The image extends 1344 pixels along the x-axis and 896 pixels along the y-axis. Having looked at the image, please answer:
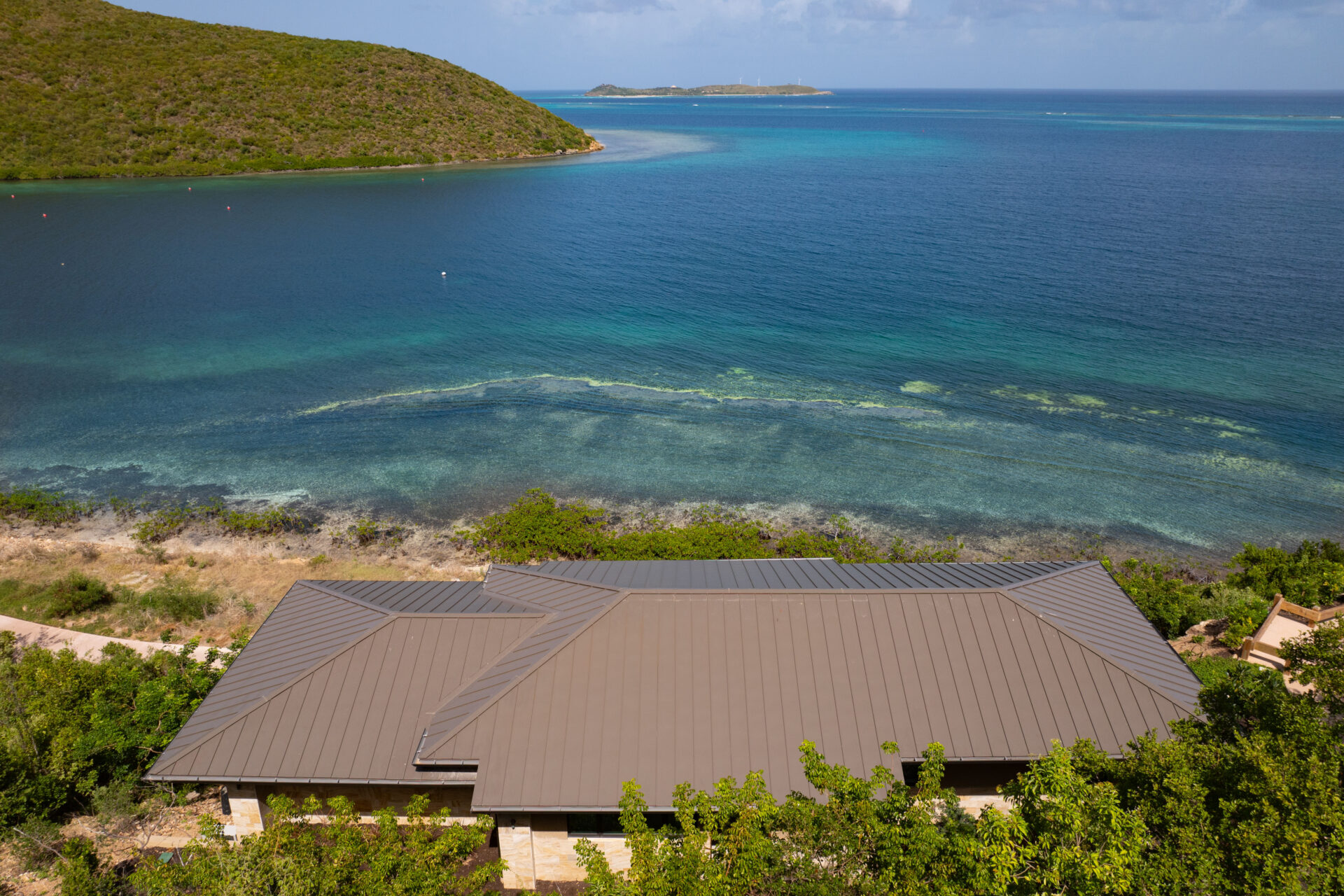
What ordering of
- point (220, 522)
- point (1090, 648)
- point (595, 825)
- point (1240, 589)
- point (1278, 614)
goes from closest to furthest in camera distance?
point (595, 825) < point (1090, 648) < point (1278, 614) < point (1240, 589) < point (220, 522)

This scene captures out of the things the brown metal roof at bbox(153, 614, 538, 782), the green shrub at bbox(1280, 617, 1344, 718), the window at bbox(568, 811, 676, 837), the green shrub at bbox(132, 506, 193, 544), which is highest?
the green shrub at bbox(1280, 617, 1344, 718)

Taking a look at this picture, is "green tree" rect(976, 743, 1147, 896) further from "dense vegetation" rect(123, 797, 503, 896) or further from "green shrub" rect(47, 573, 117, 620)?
"green shrub" rect(47, 573, 117, 620)

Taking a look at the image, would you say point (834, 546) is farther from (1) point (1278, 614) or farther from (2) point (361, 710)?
(2) point (361, 710)

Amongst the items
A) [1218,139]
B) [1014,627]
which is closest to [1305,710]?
[1014,627]

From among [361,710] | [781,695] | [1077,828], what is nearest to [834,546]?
[781,695]

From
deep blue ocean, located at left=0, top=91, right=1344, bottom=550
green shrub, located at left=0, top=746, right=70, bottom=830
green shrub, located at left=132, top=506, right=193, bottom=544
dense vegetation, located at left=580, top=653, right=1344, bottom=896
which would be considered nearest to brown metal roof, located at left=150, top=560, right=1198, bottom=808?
dense vegetation, located at left=580, top=653, right=1344, bottom=896
